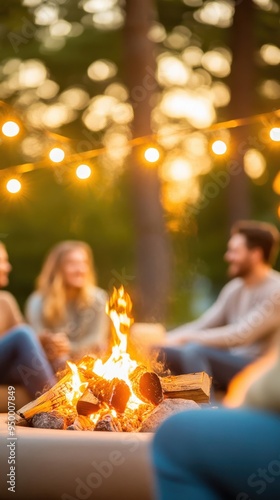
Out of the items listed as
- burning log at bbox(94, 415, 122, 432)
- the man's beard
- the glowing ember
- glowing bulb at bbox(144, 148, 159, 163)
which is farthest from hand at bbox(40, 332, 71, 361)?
burning log at bbox(94, 415, 122, 432)

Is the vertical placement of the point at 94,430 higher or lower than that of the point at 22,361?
lower

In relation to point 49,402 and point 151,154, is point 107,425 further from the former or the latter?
point 151,154

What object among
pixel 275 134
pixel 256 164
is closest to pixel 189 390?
pixel 275 134

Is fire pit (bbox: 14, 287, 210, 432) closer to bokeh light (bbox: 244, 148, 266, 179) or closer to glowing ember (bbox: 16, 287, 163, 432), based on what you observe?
glowing ember (bbox: 16, 287, 163, 432)

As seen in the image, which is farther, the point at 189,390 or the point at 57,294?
the point at 57,294

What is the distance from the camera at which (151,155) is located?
6246mm

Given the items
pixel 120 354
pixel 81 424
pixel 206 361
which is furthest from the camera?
pixel 206 361

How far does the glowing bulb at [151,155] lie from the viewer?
6.24 m

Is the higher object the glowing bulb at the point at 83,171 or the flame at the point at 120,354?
the glowing bulb at the point at 83,171

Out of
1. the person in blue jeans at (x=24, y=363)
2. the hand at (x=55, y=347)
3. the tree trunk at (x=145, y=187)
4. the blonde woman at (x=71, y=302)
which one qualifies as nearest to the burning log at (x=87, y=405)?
the person in blue jeans at (x=24, y=363)

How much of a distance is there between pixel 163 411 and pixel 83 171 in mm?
2868

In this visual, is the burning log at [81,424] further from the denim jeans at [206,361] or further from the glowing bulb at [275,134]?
the glowing bulb at [275,134]

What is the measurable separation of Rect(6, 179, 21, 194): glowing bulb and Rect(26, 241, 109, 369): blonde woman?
63 centimetres

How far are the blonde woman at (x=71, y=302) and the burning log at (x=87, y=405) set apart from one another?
2556 millimetres
